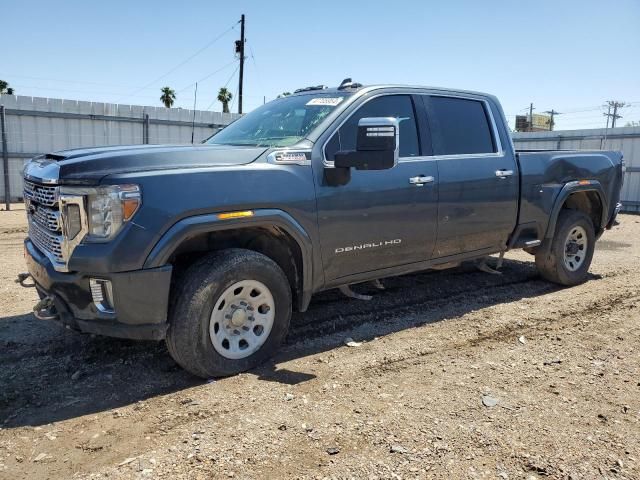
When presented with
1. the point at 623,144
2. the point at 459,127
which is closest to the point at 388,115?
the point at 459,127

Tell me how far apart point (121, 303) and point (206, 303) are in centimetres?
53

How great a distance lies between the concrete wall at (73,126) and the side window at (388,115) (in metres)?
9.33

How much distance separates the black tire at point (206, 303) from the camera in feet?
11.4

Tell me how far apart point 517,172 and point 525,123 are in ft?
77.1

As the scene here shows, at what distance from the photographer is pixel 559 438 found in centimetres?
301

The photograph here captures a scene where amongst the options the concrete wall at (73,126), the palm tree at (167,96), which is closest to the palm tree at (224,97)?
the palm tree at (167,96)

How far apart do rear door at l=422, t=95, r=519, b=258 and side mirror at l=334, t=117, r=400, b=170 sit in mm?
1132

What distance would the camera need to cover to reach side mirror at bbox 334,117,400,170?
3.72 metres

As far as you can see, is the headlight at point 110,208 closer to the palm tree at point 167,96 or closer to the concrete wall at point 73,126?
the concrete wall at point 73,126

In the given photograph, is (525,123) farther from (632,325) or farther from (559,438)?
(559,438)

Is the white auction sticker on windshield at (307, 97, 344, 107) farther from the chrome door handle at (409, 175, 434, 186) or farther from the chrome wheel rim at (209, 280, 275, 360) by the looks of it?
the chrome wheel rim at (209, 280, 275, 360)

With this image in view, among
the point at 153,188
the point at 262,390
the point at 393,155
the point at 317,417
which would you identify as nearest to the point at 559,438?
the point at 317,417

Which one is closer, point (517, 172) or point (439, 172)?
point (439, 172)

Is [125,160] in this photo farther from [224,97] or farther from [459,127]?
[224,97]
